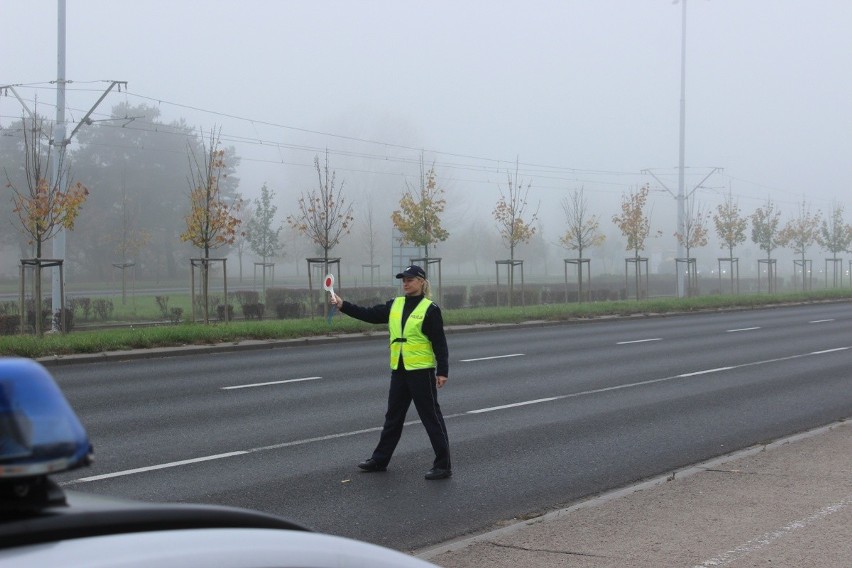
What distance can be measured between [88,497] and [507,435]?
9.62 metres

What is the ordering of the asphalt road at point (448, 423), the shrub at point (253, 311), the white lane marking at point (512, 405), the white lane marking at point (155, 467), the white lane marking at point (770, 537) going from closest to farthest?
1. the white lane marking at point (770, 537)
2. the asphalt road at point (448, 423)
3. the white lane marking at point (155, 467)
4. the white lane marking at point (512, 405)
5. the shrub at point (253, 311)

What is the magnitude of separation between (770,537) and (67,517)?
19.5 ft

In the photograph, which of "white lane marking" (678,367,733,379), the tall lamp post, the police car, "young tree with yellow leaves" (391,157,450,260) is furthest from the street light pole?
the police car

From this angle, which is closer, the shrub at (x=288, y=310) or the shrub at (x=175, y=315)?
the shrub at (x=175, y=315)

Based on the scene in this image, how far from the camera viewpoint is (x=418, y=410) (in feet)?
28.5

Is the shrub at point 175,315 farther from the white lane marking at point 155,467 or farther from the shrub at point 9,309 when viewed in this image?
the white lane marking at point 155,467

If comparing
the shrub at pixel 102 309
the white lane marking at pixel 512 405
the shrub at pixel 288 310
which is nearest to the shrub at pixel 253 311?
the shrub at pixel 288 310

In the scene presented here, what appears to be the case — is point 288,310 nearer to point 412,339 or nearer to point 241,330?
point 241,330

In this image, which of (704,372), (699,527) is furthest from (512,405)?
(699,527)

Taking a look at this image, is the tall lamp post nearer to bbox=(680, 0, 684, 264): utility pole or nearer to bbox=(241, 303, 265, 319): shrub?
bbox=(680, 0, 684, 264): utility pole

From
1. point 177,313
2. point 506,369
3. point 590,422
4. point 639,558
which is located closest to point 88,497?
point 639,558

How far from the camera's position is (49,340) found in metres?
18.9

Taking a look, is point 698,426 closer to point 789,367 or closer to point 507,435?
point 507,435

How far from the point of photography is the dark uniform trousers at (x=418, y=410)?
8617 mm
